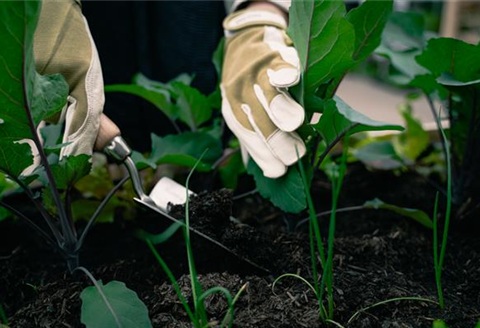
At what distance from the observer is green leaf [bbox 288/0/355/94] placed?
0.76 m

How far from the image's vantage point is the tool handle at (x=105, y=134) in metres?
0.81

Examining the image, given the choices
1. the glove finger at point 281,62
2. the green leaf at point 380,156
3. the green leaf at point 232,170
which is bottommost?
the green leaf at point 380,156

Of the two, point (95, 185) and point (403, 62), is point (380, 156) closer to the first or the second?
point (403, 62)

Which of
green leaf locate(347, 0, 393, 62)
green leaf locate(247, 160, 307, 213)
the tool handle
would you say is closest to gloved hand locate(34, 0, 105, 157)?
the tool handle

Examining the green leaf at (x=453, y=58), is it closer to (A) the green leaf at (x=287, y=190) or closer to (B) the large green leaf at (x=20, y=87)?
(A) the green leaf at (x=287, y=190)

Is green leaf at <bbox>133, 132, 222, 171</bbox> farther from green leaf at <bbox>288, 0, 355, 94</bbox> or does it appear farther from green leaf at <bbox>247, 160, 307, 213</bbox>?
A: green leaf at <bbox>288, 0, 355, 94</bbox>

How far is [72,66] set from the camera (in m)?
0.79

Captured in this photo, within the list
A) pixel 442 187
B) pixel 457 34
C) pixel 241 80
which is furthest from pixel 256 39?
pixel 457 34

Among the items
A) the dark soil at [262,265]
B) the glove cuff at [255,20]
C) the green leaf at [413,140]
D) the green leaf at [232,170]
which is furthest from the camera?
the green leaf at [413,140]

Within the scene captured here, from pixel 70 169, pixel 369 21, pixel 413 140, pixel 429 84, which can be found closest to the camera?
pixel 70 169

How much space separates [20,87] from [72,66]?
0.15 metres

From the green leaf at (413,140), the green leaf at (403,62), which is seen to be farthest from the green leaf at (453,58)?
the green leaf at (413,140)

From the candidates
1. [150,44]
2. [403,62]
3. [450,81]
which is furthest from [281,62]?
[150,44]

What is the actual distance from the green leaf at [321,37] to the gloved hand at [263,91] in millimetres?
27
